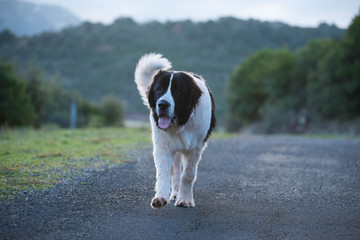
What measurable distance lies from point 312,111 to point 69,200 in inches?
1035

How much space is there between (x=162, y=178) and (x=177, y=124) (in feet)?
2.25

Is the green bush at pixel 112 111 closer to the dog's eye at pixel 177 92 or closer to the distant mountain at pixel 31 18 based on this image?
the distant mountain at pixel 31 18

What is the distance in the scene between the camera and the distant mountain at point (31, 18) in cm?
5322

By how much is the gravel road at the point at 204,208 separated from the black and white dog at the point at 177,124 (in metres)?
0.31

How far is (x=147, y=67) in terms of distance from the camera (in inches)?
213

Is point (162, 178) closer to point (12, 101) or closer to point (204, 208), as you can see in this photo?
point (204, 208)

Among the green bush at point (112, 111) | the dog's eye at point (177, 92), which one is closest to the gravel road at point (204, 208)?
the dog's eye at point (177, 92)

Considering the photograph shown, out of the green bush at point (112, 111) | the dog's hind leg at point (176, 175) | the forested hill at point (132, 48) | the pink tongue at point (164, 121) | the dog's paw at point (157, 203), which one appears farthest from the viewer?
the forested hill at point (132, 48)

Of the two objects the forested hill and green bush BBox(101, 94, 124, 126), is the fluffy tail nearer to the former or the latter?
green bush BBox(101, 94, 124, 126)

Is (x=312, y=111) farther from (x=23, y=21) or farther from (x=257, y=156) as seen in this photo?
(x=23, y=21)

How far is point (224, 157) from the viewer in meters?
9.20

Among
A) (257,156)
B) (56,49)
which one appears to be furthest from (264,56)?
(56,49)

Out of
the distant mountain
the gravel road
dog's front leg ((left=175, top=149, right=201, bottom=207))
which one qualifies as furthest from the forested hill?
dog's front leg ((left=175, top=149, right=201, bottom=207))

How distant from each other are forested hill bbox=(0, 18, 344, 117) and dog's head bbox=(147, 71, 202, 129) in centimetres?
5369
